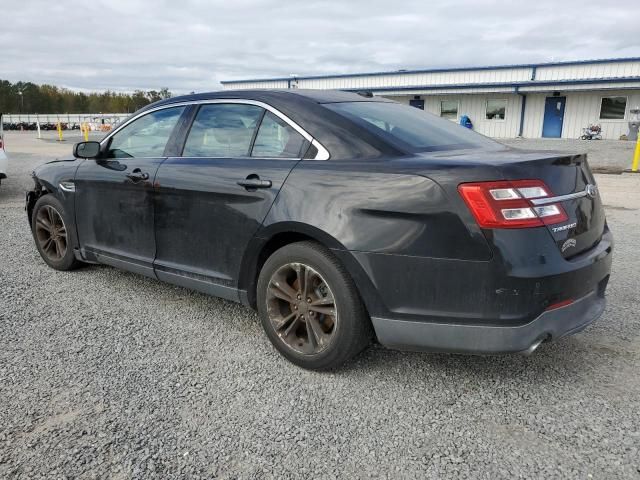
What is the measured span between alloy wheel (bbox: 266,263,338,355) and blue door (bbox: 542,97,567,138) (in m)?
31.3

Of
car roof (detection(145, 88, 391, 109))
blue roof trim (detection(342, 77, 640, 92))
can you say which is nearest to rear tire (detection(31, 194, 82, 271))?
car roof (detection(145, 88, 391, 109))

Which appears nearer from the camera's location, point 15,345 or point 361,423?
point 361,423

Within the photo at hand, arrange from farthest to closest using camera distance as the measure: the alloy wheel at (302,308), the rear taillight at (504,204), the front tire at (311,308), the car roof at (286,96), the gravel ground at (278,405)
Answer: the car roof at (286,96) → the alloy wheel at (302,308) → the front tire at (311,308) → the rear taillight at (504,204) → the gravel ground at (278,405)

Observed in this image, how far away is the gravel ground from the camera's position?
7.42ft

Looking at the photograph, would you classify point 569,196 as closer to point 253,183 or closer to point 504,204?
point 504,204

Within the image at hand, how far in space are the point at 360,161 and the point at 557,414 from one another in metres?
1.63

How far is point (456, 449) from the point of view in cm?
236

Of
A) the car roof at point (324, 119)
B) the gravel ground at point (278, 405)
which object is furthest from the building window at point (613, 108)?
the car roof at point (324, 119)

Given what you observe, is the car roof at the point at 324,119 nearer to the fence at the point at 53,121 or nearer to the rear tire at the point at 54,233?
the rear tire at the point at 54,233

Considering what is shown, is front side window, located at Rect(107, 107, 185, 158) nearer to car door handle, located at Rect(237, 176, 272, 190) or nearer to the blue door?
car door handle, located at Rect(237, 176, 272, 190)

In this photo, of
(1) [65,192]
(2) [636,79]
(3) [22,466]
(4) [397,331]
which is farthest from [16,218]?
(2) [636,79]

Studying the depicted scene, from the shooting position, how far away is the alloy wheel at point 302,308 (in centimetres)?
293

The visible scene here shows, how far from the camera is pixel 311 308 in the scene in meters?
2.98

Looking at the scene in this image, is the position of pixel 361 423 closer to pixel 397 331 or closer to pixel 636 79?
pixel 397 331
